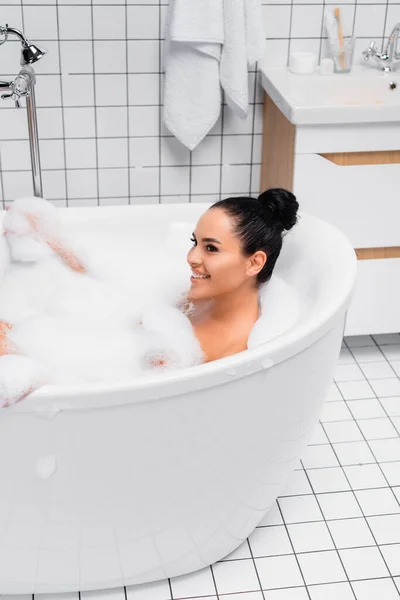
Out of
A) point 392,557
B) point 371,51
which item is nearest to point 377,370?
point 392,557

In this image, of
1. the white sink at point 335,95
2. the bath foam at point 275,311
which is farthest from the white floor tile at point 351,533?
the white sink at point 335,95

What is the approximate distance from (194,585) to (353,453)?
27.7 inches

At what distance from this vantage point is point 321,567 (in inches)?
81.0

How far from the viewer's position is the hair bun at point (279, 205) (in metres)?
2.00

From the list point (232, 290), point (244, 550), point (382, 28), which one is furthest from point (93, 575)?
point (382, 28)

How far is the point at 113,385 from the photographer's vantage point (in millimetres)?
1576

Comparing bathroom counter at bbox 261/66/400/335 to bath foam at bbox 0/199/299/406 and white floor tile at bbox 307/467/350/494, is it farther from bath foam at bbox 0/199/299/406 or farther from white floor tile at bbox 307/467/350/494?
white floor tile at bbox 307/467/350/494

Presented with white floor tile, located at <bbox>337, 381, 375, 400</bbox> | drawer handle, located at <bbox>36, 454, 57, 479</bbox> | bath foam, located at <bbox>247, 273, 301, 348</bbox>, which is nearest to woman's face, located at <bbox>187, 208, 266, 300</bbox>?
bath foam, located at <bbox>247, 273, 301, 348</bbox>

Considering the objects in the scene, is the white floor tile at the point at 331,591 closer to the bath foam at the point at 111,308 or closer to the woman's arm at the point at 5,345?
the bath foam at the point at 111,308

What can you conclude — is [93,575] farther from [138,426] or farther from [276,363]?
[276,363]

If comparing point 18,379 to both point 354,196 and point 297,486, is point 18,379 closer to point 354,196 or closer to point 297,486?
point 297,486

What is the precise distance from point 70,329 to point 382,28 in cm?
169

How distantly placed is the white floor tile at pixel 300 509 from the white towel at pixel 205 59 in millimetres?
1347

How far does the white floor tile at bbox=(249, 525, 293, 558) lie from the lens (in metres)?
2.11
